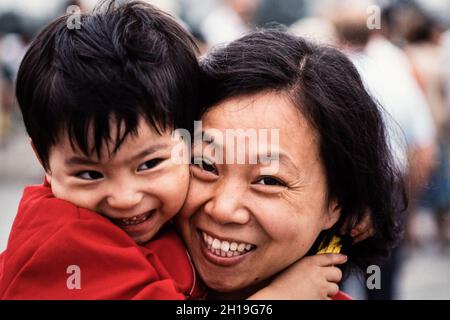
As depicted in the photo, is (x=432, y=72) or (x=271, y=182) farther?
(x=432, y=72)

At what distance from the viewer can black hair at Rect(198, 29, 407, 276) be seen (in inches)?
88.4

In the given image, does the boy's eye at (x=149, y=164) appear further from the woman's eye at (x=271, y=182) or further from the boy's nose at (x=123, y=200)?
the woman's eye at (x=271, y=182)

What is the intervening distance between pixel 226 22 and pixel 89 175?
16.7ft

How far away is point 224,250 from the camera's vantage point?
2.22 meters

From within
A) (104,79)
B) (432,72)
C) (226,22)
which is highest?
(226,22)

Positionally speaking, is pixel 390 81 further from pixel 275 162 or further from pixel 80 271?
pixel 80 271

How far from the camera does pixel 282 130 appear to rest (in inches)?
85.4

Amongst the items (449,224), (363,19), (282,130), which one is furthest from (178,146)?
(449,224)

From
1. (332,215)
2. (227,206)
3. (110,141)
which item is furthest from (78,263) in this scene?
(332,215)

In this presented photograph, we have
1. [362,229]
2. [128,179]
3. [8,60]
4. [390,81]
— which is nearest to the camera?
[128,179]

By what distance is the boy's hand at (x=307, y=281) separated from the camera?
2250 millimetres

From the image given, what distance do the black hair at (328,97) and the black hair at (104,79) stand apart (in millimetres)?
142
